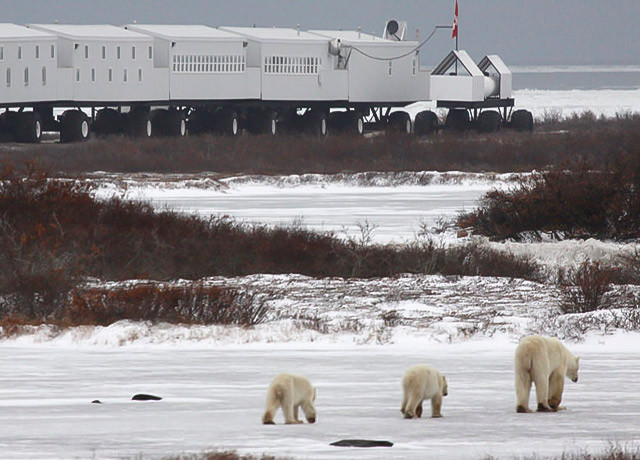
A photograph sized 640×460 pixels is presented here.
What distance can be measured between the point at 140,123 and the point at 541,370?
4462 cm

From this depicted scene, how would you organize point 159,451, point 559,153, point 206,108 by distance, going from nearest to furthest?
1. point 159,451
2. point 559,153
3. point 206,108

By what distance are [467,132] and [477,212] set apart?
3269 cm

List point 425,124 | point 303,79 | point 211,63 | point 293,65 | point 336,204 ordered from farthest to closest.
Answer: point 425,124
point 293,65
point 303,79
point 211,63
point 336,204

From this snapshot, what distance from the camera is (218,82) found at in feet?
172

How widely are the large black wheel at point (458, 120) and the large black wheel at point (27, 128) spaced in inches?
814

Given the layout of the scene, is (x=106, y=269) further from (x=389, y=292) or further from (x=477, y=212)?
(x=477, y=212)

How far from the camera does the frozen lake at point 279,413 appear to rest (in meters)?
7.50

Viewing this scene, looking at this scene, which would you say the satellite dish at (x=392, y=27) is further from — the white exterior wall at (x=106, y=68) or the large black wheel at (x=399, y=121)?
the white exterior wall at (x=106, y=68)

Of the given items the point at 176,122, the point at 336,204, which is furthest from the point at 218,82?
the point at 336,204

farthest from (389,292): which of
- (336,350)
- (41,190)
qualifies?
(41,190)

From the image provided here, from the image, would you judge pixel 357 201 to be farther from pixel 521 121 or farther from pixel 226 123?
pixel 521 121

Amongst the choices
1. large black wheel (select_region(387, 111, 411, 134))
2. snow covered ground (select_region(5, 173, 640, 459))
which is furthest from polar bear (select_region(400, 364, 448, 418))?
large black wheel (select_region(387, 111, 411, 134))

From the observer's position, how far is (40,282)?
44.1ft

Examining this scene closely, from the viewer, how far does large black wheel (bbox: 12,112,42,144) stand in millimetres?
46406
